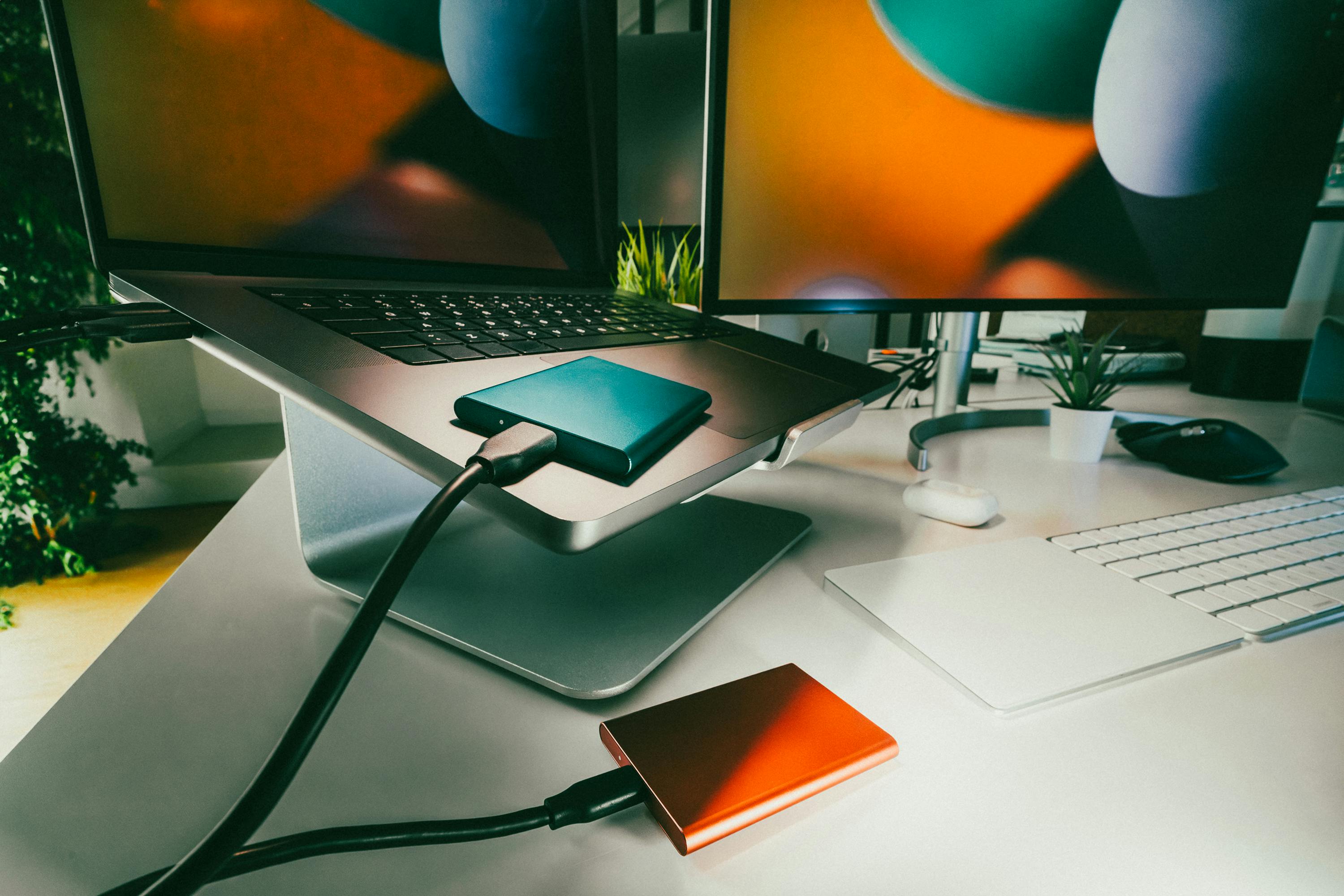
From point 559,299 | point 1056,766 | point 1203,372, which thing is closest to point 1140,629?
point 1056,766

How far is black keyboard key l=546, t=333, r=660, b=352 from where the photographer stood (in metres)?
0.37

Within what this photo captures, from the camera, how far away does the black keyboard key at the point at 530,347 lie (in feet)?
1.13

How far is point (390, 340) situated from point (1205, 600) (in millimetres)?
459

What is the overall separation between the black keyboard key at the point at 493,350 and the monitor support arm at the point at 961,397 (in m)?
0.53

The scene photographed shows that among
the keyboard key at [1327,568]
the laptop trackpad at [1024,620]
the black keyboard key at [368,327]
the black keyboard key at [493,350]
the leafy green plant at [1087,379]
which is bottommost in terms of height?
the keyboard key at [1327,568]

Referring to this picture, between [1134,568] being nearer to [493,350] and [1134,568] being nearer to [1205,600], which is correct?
[1205,600]

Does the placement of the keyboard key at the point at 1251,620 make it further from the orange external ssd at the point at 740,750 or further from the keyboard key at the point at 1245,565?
the orange external ssd at the point at 740,750

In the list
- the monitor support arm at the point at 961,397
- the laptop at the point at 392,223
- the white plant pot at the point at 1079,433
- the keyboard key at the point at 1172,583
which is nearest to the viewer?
the laptop at the point at 392,223

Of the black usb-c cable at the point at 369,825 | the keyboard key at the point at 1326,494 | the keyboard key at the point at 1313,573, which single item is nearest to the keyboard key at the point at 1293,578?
the keyboard key at the point at 1313,573

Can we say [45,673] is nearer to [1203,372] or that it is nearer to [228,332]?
[228,332]

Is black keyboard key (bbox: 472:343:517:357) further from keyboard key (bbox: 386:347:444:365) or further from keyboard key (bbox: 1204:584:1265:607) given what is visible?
keyboard key (bbox: 1204:584:1265:607)

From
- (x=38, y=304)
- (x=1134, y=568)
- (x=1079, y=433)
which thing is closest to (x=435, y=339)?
(x=1134, y=568)

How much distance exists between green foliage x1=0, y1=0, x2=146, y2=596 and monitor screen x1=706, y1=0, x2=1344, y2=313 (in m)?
1.61

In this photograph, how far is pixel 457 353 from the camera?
31cm
